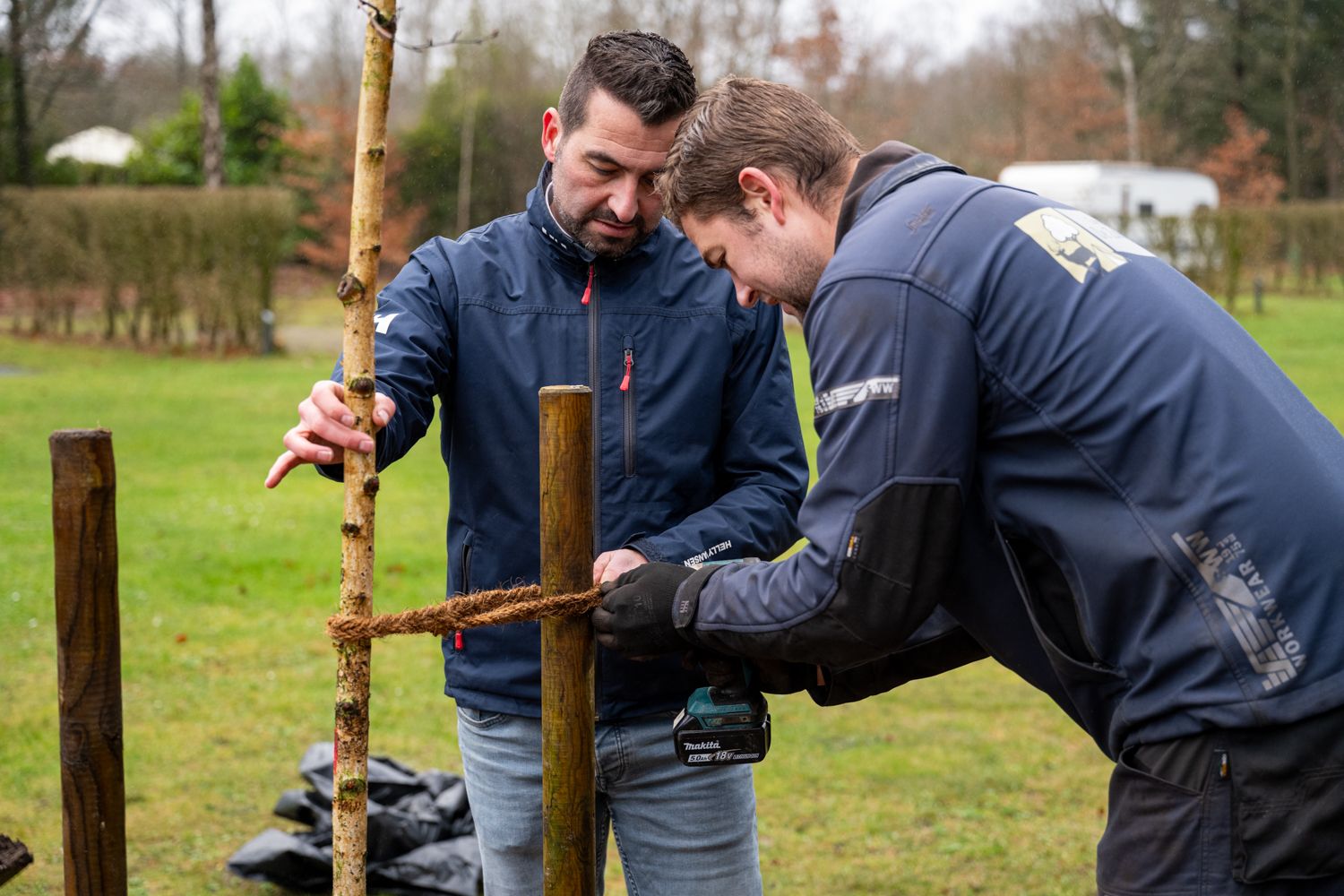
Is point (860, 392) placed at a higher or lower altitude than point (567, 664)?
higher

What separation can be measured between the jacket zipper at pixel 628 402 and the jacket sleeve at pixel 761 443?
0.18m

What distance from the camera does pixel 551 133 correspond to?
2812mm

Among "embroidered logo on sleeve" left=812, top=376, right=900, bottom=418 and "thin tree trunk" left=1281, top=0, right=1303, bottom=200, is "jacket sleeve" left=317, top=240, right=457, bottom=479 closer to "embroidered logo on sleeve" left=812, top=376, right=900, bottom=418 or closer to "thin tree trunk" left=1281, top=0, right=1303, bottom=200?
"embroidered logo on sleeve" left=812, top=376, right=900, bottom=418

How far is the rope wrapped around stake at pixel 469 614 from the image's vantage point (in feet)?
7.38

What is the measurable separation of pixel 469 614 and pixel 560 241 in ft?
2.68

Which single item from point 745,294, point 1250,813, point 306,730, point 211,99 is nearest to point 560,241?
point 745,294

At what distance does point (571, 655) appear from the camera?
2.36 metres

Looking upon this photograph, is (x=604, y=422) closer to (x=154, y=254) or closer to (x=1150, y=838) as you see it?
(x=1150, y=838)

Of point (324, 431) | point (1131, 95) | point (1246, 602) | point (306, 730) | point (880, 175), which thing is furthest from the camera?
point (1131, 95)

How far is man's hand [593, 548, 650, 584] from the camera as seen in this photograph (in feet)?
8.00

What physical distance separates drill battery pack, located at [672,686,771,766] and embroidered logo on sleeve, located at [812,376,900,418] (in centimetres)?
71

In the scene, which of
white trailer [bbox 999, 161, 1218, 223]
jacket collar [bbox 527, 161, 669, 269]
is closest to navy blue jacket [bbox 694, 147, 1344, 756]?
jacket collar [bbox 527, 161, 669, 269]

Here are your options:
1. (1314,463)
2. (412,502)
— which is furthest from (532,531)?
(412,502)

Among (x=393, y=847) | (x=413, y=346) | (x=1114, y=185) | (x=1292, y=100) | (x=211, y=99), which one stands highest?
(x=1292, y=100)
